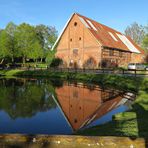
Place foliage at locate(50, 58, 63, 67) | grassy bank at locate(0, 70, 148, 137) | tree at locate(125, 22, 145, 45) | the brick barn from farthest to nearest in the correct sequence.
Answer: tree at locate(125, 22, 145, 45) < foliage at locate(50, 58, 63, 67) < the brick barn < grassy bank at locate(0, 70, 148, 137)

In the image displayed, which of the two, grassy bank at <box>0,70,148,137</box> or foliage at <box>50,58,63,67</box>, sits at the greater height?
foliage at <box>50,58,63,67</box>

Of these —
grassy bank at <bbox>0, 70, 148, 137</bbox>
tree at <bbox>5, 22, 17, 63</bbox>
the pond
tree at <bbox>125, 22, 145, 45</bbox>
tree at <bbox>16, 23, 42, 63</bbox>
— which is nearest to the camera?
grassy bank at <bbox>0, 70, 148, 137</bbox>

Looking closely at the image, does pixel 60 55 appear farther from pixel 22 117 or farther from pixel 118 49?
pixel 22 117

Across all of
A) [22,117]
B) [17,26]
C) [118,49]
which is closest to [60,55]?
[118,49]

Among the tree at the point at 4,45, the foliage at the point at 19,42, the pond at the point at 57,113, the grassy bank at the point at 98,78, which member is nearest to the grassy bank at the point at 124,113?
the grassy bank at the point at 98,78

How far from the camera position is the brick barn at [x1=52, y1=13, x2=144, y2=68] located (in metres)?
50.5

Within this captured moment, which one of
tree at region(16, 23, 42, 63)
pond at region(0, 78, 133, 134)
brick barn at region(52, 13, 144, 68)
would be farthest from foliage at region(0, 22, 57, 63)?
pond at region(0, 78, 133, 134)

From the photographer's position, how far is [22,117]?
1630 centimetres

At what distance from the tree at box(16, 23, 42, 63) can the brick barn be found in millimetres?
11770

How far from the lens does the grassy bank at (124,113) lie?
405 inches

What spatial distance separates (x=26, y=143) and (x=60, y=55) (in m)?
53.9

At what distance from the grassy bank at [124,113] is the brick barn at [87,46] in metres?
7.58

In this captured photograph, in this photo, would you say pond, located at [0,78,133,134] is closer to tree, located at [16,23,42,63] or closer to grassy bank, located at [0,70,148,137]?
grassy bank, located at [0,70,148,137]

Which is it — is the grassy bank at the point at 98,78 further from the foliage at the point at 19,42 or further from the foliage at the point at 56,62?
the foliage at the point at 19,42
